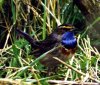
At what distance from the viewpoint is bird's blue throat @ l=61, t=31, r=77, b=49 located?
550cm

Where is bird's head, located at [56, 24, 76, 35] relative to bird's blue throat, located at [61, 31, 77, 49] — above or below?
above

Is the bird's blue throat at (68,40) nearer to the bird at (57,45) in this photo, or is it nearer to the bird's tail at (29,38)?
the bird at (57,45)

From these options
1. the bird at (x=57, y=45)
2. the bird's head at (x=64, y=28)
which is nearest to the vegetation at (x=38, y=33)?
the bird at (x=57, y=45)

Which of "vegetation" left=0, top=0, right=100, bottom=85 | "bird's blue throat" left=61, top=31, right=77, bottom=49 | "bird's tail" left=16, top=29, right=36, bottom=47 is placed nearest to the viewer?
"vegetation" left=0, top=0, right=100, bottom=85

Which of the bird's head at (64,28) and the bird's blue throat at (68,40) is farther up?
the bird's head at (64,28)

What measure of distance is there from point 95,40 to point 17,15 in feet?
3.46

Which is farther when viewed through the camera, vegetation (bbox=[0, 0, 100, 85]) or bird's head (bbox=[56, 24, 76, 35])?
bird's head (bbox=[56, 24, 76, 35])

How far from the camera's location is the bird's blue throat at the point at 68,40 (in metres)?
5.50

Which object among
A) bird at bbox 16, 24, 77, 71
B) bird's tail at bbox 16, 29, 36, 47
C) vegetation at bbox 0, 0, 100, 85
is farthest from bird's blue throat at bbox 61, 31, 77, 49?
bird's tail at bbox 16, 29, 36, 47

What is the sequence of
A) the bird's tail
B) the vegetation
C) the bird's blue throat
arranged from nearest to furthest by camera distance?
1. the vegetation
2. the bird's blue throat
3. the bird's tail

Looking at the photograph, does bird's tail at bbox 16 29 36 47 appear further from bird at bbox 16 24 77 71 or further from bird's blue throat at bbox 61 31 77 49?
bird's blue throat at bbox 61 31 77 49

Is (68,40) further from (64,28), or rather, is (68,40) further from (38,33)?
(38,33)

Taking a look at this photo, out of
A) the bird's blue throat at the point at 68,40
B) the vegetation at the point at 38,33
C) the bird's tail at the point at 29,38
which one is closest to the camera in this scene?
the vegetation at the point at 38,33

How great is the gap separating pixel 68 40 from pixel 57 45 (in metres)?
0.16
